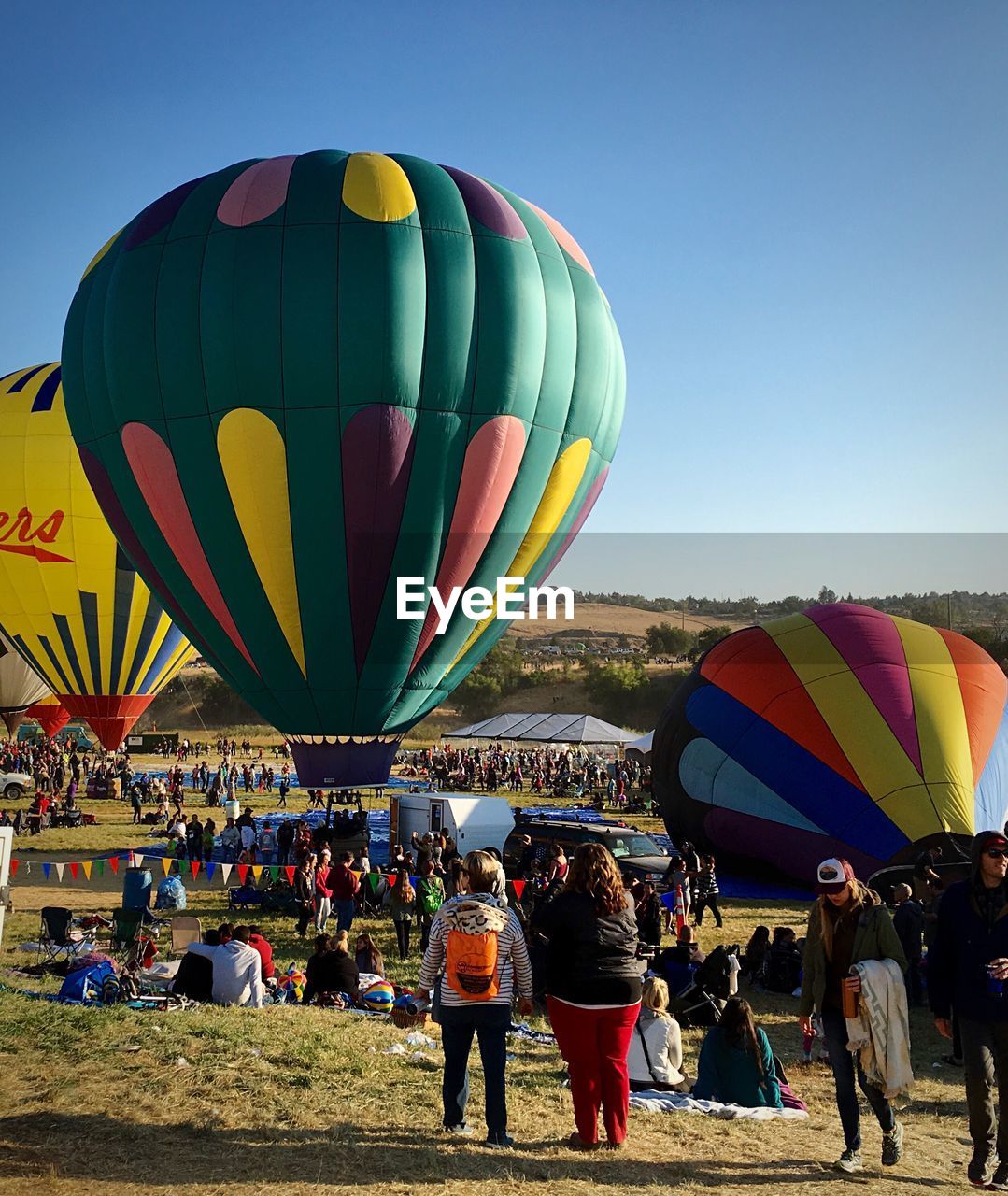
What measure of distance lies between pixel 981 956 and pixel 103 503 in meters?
16.2

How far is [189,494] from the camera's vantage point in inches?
640

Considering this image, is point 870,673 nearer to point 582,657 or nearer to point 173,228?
point 173,228

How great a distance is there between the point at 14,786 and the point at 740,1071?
90.0ft

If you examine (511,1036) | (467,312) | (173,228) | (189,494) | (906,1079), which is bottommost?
(511,1036)

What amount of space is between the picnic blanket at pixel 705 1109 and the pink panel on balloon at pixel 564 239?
14.1 metres

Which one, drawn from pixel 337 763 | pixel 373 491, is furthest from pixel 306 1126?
pixel 337 763

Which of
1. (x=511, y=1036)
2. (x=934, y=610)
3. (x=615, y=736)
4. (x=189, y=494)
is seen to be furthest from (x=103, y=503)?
(x=934, y=610)

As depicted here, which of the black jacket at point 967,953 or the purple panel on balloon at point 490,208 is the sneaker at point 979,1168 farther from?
the purple panel on balloon at point 490,208

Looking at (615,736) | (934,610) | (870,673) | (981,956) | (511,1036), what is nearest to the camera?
(981,956)

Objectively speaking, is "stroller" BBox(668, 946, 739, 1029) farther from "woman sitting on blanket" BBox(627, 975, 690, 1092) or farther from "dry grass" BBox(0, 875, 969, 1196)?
"woman sitting on blanket" BBox(627, 975, 690, 1092)

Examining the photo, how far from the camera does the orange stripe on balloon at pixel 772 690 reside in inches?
603

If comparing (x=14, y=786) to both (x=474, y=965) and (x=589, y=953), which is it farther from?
(x=589, y=953)

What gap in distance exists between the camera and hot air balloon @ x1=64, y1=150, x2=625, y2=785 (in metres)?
15.6

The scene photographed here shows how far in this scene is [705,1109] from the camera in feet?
19.8
